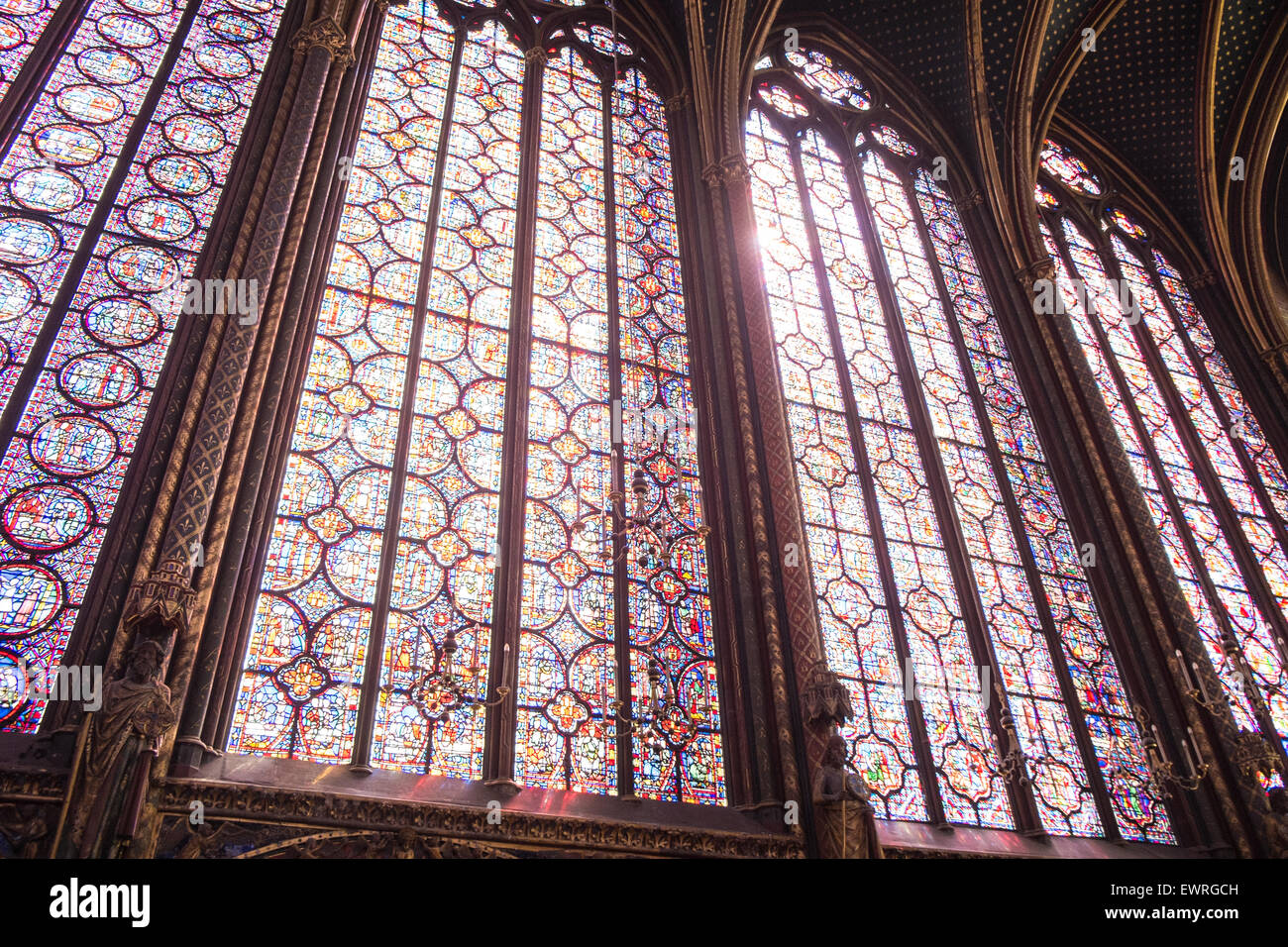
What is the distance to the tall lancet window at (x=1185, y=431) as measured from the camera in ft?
36.7

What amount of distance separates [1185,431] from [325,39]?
10747mm

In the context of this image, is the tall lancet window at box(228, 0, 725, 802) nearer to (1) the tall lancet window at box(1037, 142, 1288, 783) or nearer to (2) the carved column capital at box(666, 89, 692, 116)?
(2) the carved column capital at box(666, 89, 692, 116)

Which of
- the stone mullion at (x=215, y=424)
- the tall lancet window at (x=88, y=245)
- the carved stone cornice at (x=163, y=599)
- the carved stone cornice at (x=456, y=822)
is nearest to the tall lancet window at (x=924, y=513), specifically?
the carved stone cornice at (x=456, y=822)

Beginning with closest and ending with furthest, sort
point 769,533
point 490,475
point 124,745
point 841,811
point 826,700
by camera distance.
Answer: point 124,745
point 841,811
point 826,700
point 490,475
point 769,533

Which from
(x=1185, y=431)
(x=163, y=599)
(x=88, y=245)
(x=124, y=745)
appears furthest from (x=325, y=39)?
(x=1185, y=431)

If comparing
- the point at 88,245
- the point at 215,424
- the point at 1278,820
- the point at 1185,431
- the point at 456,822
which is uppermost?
the point at 1185,431

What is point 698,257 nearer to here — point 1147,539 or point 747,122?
point 747,122

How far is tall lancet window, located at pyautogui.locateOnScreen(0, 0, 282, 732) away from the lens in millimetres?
7199

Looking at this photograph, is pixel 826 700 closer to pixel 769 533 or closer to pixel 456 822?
pixel 769 533

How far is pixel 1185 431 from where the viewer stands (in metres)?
13.3

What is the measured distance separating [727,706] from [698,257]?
513 cm

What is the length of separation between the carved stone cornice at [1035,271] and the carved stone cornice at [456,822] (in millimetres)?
8347

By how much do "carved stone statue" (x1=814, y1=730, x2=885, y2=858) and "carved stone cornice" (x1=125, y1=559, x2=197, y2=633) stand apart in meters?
4.42
